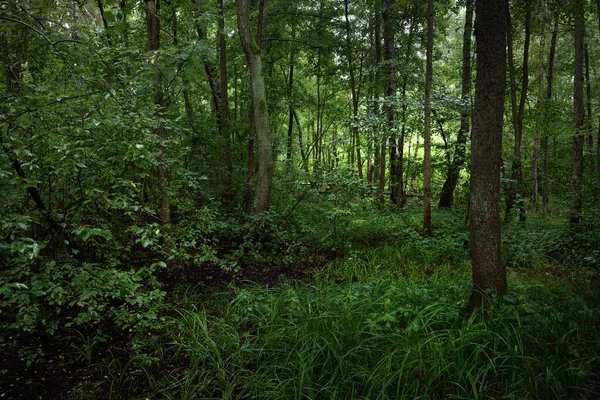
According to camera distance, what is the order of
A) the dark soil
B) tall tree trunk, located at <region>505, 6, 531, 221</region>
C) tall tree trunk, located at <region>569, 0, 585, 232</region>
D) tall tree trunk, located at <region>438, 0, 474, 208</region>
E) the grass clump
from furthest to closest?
1. tall tree trunk, located at <region>438, 0, 474, 208</region>
2. tall tree trunk, located at <region>505, 6, 531, 221</region>
3. tall tree trunk, located at <region>569, 0, 585, 232</region>
4. the dark soil
5. the grass clump

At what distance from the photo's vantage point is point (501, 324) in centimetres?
344

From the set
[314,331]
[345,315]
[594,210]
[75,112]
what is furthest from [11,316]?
[594,210]

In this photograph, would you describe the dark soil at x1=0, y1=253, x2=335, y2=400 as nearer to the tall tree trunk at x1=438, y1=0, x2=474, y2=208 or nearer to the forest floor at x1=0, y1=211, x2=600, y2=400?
the forest floor at x1=0, y1=211, x2=600, y2=400

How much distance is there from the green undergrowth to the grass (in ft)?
0.04

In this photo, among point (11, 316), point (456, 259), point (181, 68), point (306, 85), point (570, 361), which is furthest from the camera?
point (306, 85)

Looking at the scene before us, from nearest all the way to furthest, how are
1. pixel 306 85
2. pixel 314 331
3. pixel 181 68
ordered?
1. pixel 314 331
2. pixel 181 68
3. pixel 306 85

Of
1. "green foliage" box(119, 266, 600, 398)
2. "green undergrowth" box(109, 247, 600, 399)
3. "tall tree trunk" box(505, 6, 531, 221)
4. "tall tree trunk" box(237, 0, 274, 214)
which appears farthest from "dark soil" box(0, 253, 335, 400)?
"tall tree trunk" box(505, 6, 531, 221)

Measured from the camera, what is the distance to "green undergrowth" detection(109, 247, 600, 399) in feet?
9.40

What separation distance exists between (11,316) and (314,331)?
3.57 metres

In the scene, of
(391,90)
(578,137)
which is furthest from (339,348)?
(391,90)

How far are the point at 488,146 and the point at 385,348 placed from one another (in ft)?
7.61

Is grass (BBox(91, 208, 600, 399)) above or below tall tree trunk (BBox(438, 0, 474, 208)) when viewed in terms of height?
below

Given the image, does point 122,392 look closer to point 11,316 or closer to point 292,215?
point 11,316

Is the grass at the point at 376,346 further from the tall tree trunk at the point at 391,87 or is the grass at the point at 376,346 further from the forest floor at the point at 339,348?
the tall tree trunk at the point at 391,87
